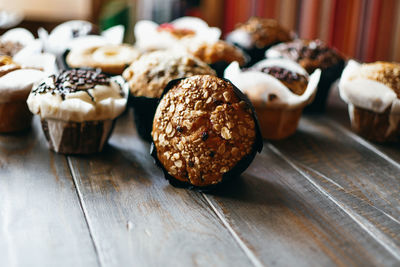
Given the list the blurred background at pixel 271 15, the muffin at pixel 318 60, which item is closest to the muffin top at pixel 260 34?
the muffin at pixel 318 60

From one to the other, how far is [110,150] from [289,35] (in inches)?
48.5

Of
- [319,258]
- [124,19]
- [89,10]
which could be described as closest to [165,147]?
[319,258]

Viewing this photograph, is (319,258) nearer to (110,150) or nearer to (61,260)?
(61,260)

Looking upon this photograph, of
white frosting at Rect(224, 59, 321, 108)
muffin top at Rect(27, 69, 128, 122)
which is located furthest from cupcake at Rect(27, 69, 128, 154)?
white frosting at Rect(224, 59, 321, 108)

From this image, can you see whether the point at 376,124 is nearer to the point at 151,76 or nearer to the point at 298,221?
the point at 298,221

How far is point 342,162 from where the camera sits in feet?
4.59

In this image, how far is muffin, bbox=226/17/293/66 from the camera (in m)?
2.10

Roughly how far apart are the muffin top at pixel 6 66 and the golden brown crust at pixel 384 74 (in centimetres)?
115

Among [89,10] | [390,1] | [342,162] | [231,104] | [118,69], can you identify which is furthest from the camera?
[89,10]

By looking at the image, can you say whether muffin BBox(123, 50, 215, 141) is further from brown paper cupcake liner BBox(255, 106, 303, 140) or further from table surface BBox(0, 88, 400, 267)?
brown paper cupcake liner BBox(255, 106, 303, 140)

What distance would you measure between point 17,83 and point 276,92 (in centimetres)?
83

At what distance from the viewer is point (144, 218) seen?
40.2 inches

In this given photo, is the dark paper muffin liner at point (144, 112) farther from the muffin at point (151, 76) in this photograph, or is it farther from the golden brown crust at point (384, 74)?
the golden brown crust at point (384, 74)

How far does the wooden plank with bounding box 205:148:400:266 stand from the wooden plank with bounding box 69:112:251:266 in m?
0.06
